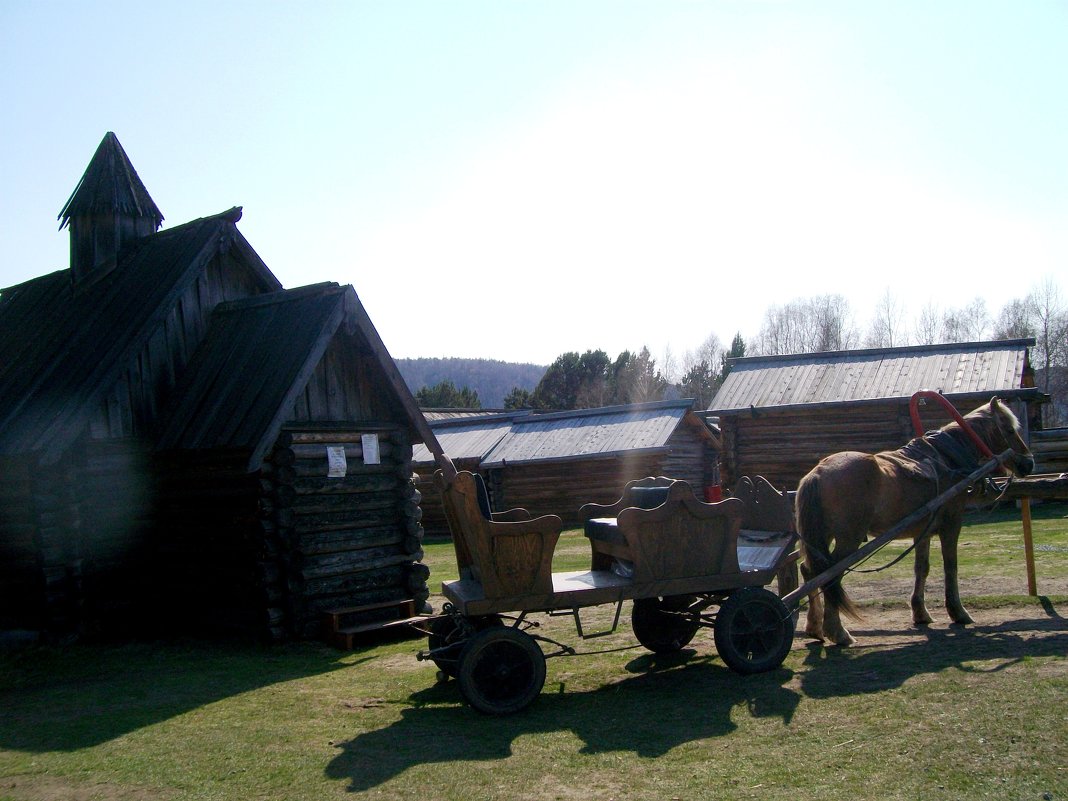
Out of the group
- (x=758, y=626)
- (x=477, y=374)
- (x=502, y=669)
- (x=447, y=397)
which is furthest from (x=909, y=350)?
(x=477, y=374)

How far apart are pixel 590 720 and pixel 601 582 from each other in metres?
1.27

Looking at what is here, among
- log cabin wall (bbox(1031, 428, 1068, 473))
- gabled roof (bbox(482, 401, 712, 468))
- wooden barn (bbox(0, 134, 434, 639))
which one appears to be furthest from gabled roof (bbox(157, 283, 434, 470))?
log cabin wall (bbox(1031, 428, 1068, 473))

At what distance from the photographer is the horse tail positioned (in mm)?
8484

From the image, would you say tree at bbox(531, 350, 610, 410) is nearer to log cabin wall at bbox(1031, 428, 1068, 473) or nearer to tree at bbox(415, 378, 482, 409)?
tree at bbox(415, 378, 482, 409)

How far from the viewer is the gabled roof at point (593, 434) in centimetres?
2992

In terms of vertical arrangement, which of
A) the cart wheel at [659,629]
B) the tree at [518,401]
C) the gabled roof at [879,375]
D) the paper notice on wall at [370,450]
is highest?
the tree at [518,401]

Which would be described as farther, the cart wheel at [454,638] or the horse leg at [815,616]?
the horse leg at [815,616]

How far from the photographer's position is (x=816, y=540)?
857cm

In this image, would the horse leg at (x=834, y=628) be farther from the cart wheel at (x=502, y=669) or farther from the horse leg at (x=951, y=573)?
the cart wheel at (x=502, y=669)

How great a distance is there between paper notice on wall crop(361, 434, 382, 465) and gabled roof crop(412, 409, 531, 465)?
19892mm

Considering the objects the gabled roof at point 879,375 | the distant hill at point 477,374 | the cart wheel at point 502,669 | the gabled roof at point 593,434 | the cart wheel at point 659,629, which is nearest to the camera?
the cart wheel at point 502,669

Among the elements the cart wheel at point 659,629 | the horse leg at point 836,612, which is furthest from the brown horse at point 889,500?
the cart wheel at point 659,629

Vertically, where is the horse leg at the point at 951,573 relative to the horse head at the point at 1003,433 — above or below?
below

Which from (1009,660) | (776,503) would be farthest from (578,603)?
(1009,660)
